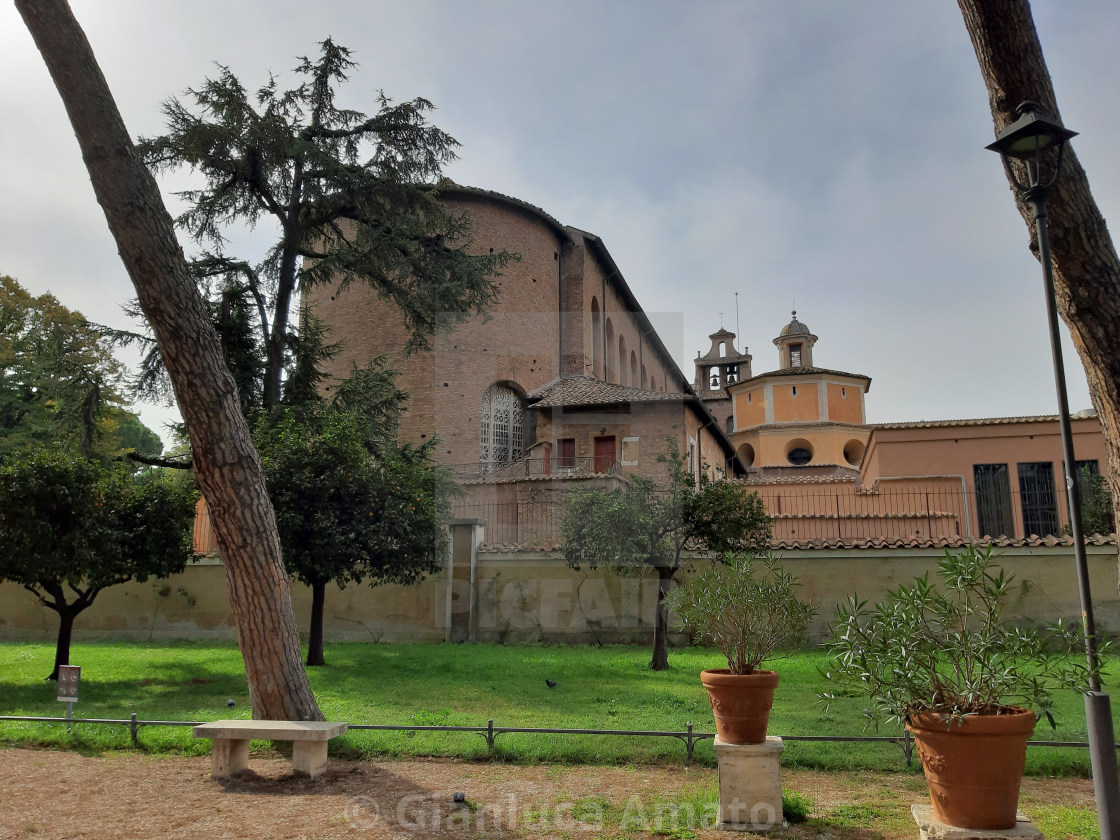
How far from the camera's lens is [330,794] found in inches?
231

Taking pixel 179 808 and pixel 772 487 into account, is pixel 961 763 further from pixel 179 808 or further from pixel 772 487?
pixel 772 487

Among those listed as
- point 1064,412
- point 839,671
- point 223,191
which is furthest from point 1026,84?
point 223,191

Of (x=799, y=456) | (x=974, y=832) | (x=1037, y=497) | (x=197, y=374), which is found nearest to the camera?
(x=974, y=832)

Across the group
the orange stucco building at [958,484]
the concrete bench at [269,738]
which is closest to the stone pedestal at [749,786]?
the concrete bench at [269,738]

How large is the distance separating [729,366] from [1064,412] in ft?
211

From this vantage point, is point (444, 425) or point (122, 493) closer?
point (122, 493)

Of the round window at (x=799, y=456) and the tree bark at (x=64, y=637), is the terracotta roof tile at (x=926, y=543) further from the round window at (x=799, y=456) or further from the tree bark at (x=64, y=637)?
the round window at (x=799, y=456)

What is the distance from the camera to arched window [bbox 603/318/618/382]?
3466 cm

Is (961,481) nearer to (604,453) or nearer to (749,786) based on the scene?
(604,453)

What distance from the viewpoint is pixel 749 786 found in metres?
4.99

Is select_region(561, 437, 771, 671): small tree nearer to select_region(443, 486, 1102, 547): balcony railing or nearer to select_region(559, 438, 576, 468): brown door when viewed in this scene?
select_region(443, 486, 1102, 547): balcony railing

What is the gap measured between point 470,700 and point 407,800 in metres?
4.19

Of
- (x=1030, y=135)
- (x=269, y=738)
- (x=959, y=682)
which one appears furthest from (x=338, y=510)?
(x=1030, y=135)

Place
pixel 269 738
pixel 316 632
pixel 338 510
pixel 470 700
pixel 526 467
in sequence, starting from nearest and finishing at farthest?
pixel 269 738 < pixel 470 700 < pixel 316 632 < pixel 338 510 < pixel 526 467
